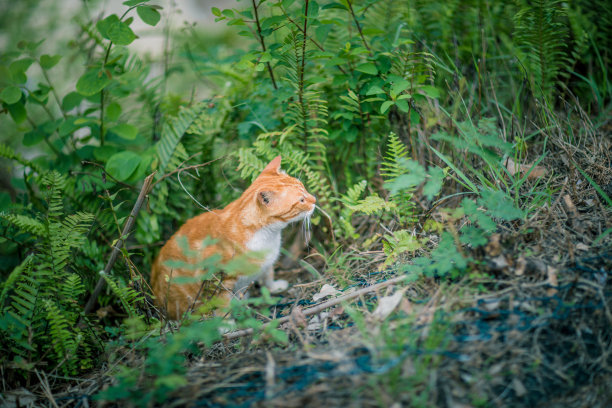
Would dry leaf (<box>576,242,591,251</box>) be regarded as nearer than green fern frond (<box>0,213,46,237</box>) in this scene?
Yes

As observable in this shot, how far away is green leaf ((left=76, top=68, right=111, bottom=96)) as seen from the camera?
2.72 metres

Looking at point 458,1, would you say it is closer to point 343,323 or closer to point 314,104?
point 314,104

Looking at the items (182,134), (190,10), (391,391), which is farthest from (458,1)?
(190,10)

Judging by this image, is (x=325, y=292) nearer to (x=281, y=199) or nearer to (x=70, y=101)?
(x=281, y=199)

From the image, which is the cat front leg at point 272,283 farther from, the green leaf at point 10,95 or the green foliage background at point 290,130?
the green leaf at point 10,95

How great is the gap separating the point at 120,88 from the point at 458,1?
129 inches

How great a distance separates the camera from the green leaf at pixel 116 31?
2514mm

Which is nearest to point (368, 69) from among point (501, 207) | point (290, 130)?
point (290, 130)

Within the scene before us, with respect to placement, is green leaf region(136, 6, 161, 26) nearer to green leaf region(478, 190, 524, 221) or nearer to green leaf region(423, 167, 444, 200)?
green leaf region(423, 167, 444, 200)

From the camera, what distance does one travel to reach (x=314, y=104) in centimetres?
287

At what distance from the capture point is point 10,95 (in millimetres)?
2754

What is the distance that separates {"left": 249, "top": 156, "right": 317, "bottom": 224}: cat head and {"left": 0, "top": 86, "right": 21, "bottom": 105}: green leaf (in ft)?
6.15

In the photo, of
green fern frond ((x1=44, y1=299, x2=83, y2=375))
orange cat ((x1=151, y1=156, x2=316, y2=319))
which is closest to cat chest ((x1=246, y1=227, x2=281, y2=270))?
orange cat ((x1=151, y1=156, x2=316, y2=319))

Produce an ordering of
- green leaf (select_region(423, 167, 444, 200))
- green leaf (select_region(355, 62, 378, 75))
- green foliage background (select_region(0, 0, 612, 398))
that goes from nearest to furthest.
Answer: green leaf (select_region(423, 167, 444, 200)) → green foliage background (select_region(0, 0, 612, 398)) → green leaf (select_region(355, 62, 378, 75))
